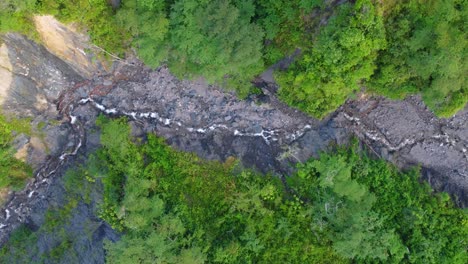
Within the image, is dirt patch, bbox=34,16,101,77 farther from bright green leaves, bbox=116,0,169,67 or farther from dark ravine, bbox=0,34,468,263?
bright green leaves, bbox=116,0,169,67

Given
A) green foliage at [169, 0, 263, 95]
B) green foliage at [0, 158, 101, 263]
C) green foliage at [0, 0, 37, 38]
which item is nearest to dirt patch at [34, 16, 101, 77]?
green foliage at [0, 0, 37, 38]

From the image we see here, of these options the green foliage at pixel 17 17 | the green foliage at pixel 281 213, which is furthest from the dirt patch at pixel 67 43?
the green foliage at pixel 281 213

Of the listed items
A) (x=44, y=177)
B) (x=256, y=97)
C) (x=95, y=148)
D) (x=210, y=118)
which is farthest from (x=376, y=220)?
(x=44, y=177)

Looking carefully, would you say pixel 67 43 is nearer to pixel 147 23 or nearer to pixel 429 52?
pixel 147 23

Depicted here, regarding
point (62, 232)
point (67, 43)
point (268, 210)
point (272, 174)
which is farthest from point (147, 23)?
point (62, 232)

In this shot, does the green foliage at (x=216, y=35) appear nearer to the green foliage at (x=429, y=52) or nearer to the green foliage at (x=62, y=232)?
the green foliage at (x=429, y=52)

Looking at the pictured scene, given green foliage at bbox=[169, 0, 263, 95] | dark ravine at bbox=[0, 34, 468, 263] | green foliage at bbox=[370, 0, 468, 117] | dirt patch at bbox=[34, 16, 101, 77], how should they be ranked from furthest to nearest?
dark ravine at bbox=[0, 34, 468, 263] → dirt patch at bbox=[34, 16, 101, 77] → green foliage at bbox=[169, 0, 263, 95] → green foliage at bbox=[370, 0, 468, 117]

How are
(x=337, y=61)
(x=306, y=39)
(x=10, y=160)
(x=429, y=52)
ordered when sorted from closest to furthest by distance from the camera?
(x=429, y=52), (x=337, y=61), (x=306, y=39), (x=10, y=160)
